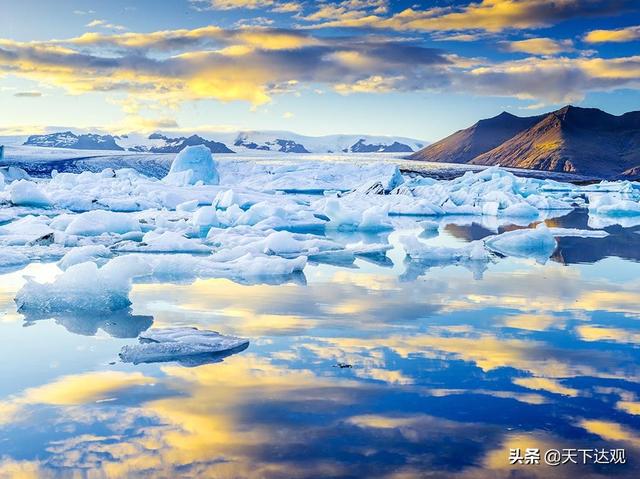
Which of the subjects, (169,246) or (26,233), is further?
(26,233)

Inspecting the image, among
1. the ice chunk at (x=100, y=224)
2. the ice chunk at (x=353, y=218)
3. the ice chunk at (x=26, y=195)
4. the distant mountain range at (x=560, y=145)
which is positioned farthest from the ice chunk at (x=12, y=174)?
the distant mountain range at (x=560, y=145)

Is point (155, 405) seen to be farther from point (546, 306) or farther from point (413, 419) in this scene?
point (546, 306)

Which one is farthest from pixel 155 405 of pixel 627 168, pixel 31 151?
pixel 627 168

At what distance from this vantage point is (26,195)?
23.3 meters

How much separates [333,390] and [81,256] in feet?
22.7

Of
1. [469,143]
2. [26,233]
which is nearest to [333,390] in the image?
[26,233]

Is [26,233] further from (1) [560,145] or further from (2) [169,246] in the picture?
(1) [560,145]

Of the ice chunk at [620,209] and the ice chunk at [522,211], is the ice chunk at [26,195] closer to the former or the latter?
the ice chunk at [522,211]

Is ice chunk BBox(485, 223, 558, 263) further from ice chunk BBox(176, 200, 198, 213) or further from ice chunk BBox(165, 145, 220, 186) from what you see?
ice chunk BBox(165, 145, 220, 186)

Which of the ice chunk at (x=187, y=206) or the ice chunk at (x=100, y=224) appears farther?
the ice chunk at (x=187, y=206)

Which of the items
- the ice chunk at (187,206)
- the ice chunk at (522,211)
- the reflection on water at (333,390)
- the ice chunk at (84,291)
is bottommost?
the ice chunk at (522,211)

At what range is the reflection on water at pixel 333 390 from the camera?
135 inches

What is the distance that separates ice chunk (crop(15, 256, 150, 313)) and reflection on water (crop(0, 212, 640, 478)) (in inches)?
9.9

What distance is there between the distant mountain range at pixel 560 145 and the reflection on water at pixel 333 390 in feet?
421
